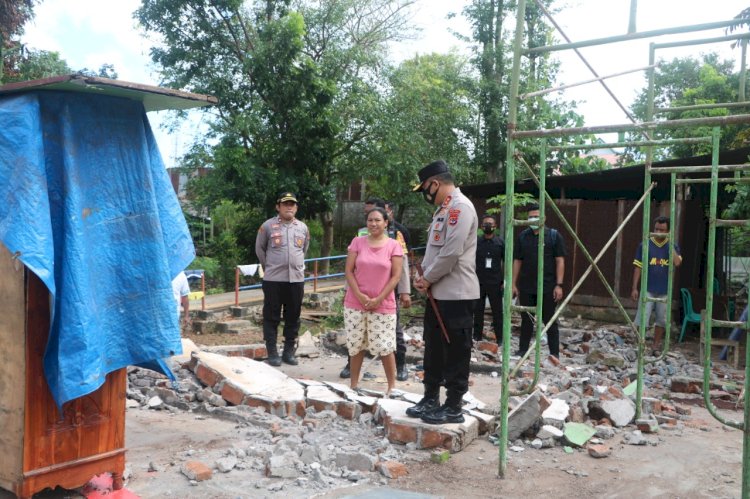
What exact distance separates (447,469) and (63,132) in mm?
3052

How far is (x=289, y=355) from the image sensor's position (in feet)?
25.5

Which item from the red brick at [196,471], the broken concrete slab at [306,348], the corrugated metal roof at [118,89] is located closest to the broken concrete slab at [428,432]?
the red brick at [196,471]

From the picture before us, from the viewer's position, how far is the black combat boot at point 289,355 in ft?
25.4

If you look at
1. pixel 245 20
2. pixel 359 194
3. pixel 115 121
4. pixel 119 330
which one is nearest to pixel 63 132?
pixel 115 121

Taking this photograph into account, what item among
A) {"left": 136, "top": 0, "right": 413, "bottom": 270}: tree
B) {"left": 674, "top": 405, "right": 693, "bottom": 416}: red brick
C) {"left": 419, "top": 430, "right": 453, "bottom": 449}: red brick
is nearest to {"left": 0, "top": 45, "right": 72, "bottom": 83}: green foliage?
{"left": 136, "top": 0, "right": 413, "bottom": 270}: tree

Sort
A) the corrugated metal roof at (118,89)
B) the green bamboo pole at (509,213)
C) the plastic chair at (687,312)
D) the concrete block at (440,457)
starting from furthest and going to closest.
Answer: the plastic chair at (687,312) → the concrete block at (440,457) → the green bamboo pole at (509,213) → the corrugated metal roof at (118,89)

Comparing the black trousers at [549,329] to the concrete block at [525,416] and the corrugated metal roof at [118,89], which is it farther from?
the corrugated metal roof at [118,89]

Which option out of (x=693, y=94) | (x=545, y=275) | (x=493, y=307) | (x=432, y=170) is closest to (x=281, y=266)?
(x=432, y=170)

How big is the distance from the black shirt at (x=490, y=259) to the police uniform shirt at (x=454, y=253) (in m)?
4.29

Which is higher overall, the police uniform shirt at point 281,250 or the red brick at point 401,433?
the police uniform shirt at point 281,250

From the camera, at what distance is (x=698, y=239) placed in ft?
37.8

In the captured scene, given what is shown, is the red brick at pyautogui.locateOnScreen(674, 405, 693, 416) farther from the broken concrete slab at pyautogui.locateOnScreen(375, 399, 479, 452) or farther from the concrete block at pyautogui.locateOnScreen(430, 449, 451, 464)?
the concrete block at pyautogui.locateOnScreen(430, 449, 451, 464)

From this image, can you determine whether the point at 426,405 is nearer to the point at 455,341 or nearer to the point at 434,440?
the point at 434,440

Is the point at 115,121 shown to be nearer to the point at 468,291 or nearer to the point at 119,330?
the point at 119,330
